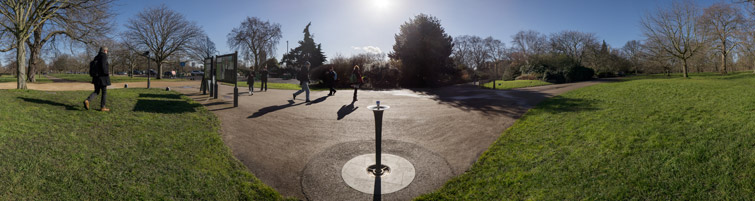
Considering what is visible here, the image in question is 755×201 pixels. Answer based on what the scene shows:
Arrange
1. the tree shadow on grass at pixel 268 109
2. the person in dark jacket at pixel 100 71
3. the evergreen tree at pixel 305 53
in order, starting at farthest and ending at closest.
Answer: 1. the evergreen tree at pixel 305 53
2. the tree shadow on grass at pixel 268 109
3. the person in dark jacket at pixel 100 71

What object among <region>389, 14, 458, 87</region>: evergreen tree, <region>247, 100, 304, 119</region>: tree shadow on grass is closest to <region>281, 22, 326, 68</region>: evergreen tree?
<region>389, 14, 458, 87</region>: evergreen tree

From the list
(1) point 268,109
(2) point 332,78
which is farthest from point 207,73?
(1) point 268,109

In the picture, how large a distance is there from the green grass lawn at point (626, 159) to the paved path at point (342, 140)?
451mm

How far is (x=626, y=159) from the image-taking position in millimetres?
4145

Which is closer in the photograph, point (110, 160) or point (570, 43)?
point (110, 160)

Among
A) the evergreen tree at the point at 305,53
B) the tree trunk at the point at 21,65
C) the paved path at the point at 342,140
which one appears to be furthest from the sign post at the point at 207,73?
the evergreen tree at the point at 305,53

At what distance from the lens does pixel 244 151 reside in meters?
5.36

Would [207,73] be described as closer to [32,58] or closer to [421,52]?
[421,52]

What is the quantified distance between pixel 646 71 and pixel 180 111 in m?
67.1

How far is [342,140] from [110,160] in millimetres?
3459

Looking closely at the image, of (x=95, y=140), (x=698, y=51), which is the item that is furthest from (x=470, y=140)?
(x=698, y=51)

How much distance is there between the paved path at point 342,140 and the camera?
14.7 feet

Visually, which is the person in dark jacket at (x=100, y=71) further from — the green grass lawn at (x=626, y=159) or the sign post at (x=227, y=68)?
the green grass lawn at (x=626, y=159)

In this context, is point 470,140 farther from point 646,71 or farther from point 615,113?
point 646,71
